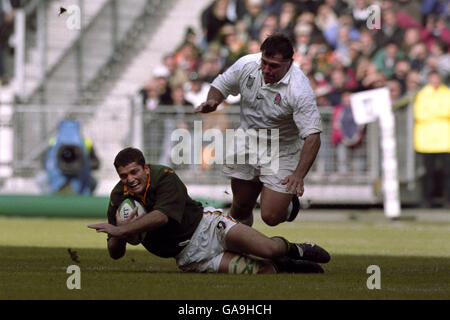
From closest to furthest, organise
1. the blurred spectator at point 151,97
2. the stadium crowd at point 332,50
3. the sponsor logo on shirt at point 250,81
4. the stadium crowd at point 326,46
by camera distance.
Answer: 1. the sponsor logo on shirt at point 250,81
2. the stadium crowd at point 332,50
3. the stadium crowd at point 326,46
4. the blurred spectator at point 151,97

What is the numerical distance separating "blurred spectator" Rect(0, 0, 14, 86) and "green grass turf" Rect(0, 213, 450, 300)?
7.85 meters

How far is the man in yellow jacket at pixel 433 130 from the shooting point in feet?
60.2

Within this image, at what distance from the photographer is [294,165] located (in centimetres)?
1026

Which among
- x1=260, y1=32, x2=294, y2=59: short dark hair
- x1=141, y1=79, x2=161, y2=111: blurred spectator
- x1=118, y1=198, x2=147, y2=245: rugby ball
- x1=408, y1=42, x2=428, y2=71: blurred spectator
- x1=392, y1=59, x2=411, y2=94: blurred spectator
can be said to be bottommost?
x1=118, y1=198, x2=147, y2=245: rugby ball

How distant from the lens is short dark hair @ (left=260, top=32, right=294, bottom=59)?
9266 mm

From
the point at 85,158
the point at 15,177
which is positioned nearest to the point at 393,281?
the point at 85,158

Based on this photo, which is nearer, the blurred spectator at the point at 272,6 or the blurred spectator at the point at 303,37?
the blurred spectator at the point at 303,37

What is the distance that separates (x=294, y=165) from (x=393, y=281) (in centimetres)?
226

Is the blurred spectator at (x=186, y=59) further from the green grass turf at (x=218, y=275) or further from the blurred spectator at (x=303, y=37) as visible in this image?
the green grass turf at (x=218, y=275)

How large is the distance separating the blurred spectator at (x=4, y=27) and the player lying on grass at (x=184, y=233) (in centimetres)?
1379

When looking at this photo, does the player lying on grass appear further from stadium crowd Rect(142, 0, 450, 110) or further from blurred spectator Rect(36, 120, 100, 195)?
stadium crowd Rect(142, 0, 450, 110)

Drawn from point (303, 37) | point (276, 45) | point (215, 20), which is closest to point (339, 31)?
point (303, 37)

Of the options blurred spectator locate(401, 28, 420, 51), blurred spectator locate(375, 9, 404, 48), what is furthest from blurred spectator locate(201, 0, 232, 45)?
blurred spectator locate(401, 28, 420, 51)

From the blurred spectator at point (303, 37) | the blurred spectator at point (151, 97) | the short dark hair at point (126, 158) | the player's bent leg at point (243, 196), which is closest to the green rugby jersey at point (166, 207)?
the short dark hair at point (126, 158)
